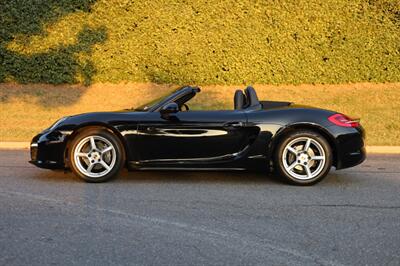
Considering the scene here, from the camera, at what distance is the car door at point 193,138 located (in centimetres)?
669

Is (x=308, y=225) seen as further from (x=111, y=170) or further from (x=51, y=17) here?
(x=51, y=17)

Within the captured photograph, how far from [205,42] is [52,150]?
37.0 feet

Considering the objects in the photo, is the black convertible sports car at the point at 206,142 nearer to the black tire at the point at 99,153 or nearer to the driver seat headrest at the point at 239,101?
the black tire at the point at 99,153

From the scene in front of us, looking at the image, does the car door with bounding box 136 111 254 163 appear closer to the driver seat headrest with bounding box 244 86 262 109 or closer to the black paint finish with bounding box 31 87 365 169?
the black paint finish with bounding box 31 87 365 169

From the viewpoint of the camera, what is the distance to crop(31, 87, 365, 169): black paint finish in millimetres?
6688

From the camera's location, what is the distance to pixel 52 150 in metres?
6.84

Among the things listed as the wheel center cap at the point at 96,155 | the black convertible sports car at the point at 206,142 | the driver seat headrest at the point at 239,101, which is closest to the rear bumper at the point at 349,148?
the black convertible sports car at the point at 206,142

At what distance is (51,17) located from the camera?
18.0 meters

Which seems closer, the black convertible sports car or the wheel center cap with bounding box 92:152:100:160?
the black convertible sports car

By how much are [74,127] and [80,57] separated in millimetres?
11152

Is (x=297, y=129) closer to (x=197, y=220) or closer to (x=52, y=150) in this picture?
(x=197, y=220)

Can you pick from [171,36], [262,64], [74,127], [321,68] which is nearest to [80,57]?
[171,36]

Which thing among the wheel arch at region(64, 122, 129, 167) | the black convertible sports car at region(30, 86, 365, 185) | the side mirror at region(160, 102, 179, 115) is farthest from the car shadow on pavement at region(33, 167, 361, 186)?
the side mirror at region(160, 102, 179, 115)

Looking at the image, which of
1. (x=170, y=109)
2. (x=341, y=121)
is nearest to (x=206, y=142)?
(x=170, y=109)
